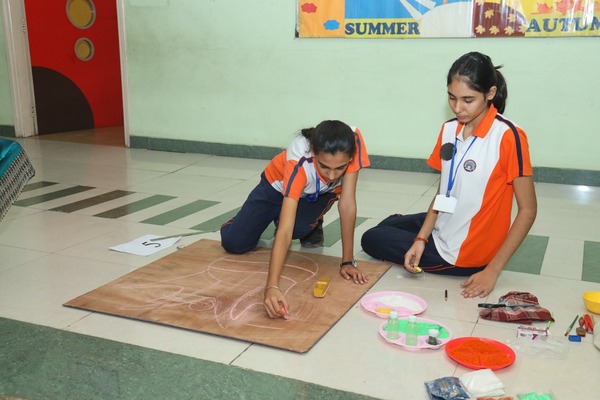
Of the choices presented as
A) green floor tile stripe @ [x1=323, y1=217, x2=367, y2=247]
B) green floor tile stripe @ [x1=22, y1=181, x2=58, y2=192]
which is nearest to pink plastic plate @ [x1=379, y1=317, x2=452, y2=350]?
green floor tile stripe @ [x1=323, y1=217, x2=367, y2=247]

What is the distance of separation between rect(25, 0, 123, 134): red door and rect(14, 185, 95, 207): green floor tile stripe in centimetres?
264

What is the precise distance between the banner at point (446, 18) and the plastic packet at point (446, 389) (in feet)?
10.5

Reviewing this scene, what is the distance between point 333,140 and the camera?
216 centimetres

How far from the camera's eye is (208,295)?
2.38m

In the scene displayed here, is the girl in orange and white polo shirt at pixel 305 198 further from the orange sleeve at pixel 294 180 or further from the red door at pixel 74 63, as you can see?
the red door at pixel 74 63

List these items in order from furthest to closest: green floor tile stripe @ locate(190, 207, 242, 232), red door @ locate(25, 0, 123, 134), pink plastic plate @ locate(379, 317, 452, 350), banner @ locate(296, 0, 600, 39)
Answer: red door @ locate(25, 0, 123, 134) < banner @ locate(296, 0, 600, 39) < green floor tile stripe @ locate(190, 207, 242, 232) < pink plastic plate @ locate(379, 317, 452, 350)

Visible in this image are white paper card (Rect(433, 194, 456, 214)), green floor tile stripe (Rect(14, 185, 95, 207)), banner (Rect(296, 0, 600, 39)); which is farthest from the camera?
banner (Rect(296, 0, 600, 39))

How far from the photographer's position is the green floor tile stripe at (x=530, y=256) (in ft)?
9.02

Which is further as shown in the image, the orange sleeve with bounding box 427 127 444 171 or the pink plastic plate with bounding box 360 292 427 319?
the orange sleeve with bounding box 427 127 444 171

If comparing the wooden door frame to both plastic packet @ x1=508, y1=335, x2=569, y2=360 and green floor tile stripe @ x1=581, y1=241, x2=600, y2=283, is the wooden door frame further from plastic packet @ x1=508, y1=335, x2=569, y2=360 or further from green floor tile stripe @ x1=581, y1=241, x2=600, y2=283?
plastic packet @ x1=508, y1=335, x2=569, y2=360

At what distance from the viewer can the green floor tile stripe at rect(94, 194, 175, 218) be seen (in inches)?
141

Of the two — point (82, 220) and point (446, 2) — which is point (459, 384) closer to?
point (82, 220)

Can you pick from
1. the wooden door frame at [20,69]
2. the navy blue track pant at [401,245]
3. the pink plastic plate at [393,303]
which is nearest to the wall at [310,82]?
the wooden door frame at [20,69]

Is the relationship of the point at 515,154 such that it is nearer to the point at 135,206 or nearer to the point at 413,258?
the point at 413,258
